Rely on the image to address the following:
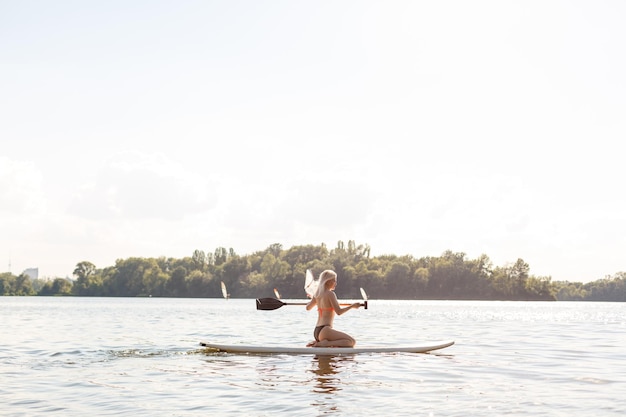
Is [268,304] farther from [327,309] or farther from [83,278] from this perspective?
[83,278]

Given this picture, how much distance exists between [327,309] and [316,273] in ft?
387

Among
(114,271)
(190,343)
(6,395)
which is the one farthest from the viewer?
(114,271)

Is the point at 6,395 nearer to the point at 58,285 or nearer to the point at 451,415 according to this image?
the point at 451,415

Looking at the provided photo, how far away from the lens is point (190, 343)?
934 inches

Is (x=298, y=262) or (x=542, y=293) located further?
(x=298, y=262)

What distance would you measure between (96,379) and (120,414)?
394 centimetres

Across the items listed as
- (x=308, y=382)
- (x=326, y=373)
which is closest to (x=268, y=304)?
(x=326, y=373)

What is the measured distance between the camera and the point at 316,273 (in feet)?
443

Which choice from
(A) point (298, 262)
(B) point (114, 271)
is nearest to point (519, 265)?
(A) point (298, 262)

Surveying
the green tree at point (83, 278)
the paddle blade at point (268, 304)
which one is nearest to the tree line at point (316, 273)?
the green tree at point (83, 278)

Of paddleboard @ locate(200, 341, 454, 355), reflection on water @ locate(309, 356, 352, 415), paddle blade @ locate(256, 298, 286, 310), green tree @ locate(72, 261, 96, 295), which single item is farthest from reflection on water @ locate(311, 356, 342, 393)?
green tree @ locate(72, 261, 96, 295)

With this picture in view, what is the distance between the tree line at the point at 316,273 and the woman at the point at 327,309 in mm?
114322

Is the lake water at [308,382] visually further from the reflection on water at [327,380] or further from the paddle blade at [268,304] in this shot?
the paddle blade at [268,304]

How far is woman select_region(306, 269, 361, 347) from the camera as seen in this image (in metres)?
17.2
